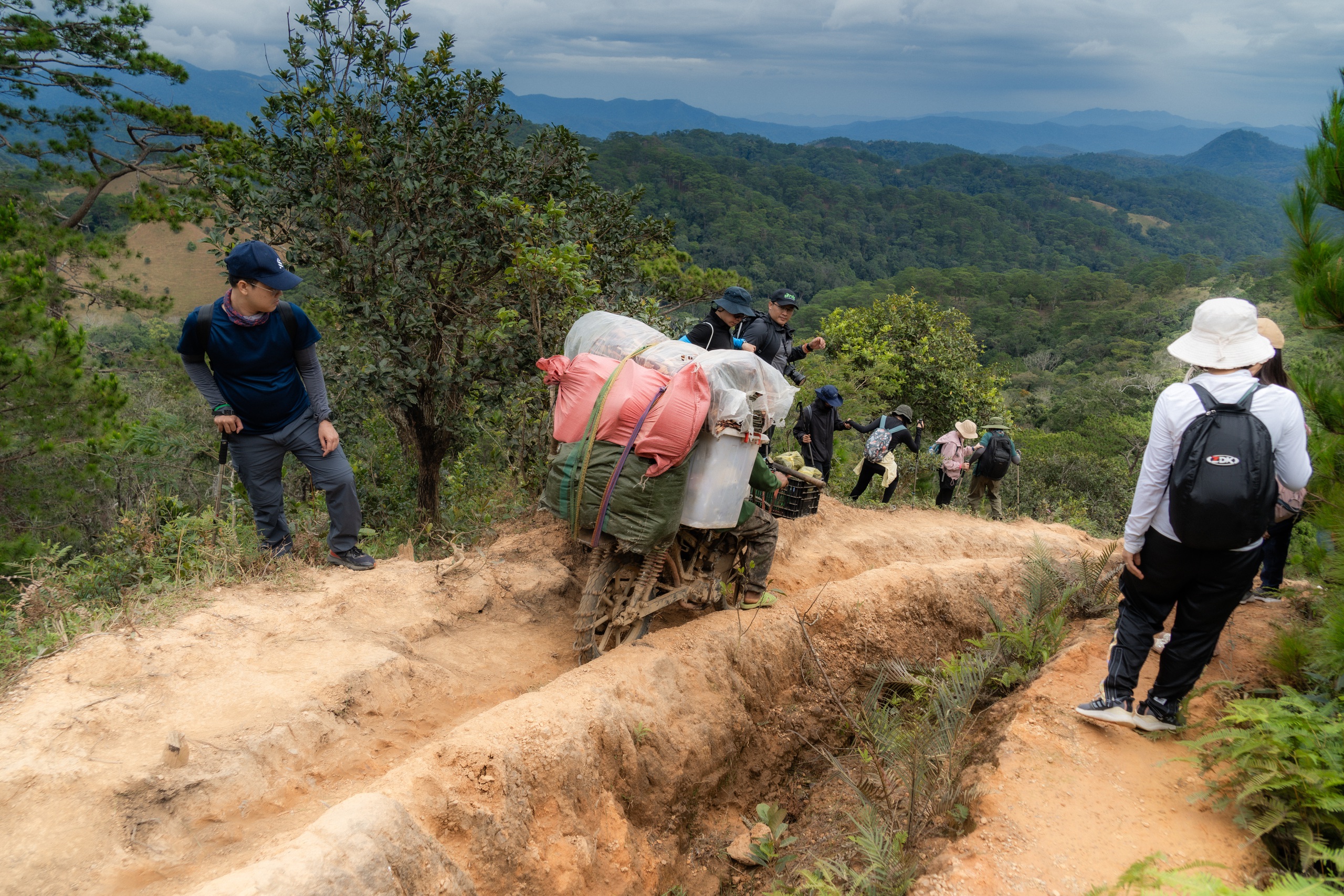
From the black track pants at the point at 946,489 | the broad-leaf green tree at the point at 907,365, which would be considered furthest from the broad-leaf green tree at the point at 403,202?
the broad-leaf green tree at the point at 907,365

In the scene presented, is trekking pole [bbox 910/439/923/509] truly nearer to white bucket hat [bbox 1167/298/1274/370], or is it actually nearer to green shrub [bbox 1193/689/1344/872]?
white bucket hat [bbox 1167/298/1274/370]

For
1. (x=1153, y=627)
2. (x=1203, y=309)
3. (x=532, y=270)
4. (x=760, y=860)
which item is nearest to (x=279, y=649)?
(x=760, y=860)

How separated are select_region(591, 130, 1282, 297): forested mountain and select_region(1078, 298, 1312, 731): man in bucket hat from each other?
7348 cm

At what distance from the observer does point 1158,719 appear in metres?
3.69

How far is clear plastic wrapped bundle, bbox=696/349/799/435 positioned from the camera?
13.8 ft

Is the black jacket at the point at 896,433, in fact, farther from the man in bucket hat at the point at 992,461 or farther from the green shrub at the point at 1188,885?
the green shrub at the point at 1188,885

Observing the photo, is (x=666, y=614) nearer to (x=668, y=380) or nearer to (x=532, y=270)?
(x=668, y=380)

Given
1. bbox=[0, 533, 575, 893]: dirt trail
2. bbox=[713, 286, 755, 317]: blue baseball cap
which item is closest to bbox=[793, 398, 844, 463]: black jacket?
bbox=[713, 286, 755, 317]: blue baseball cap

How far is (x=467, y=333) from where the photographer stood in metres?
9.12

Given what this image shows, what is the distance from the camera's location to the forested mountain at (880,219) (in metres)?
96.8

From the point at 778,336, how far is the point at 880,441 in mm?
2423

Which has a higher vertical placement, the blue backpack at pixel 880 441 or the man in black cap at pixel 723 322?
the man in black cap at pixel 723 322

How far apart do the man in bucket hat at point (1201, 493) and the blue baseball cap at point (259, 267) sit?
4.56 m

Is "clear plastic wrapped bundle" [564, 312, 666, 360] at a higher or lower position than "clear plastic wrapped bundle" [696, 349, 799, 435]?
higher
